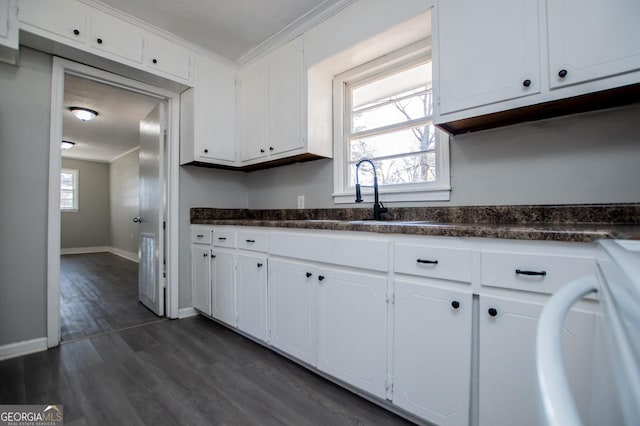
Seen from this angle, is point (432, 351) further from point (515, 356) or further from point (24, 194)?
point (24, 194)

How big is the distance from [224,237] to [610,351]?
2346 mm

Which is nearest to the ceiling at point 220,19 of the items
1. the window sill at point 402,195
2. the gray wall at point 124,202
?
the window sill at point 402,195

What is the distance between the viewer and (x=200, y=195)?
296 cm

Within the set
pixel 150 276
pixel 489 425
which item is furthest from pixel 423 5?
pixel 150 276

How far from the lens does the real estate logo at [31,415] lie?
1387 millimetres

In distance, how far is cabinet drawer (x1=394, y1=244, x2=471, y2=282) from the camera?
118 centimetres

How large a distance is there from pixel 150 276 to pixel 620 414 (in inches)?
132

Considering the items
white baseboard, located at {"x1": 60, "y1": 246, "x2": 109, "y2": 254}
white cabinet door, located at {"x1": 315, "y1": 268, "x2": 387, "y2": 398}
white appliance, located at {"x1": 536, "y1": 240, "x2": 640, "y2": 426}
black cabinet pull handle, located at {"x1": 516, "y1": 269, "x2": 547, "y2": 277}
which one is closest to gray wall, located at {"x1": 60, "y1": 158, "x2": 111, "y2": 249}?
white baseboard, located at {"x1": 60, "y1": 246, "x2": 109, "y2": 254}

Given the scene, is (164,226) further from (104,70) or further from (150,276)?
(104,70)

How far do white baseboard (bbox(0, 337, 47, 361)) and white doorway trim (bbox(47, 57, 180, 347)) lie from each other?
37 millimetres

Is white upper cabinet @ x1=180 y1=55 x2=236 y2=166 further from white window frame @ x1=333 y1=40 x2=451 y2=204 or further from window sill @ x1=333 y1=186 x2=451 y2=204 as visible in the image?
window sill @ x1=333 y1=186 x2=451 y2=204

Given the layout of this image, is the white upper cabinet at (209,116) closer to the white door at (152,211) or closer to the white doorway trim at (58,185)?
the white doorway trim at (58,185)

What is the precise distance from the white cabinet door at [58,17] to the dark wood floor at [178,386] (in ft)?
7.08

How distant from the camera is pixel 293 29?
93.1 inches
